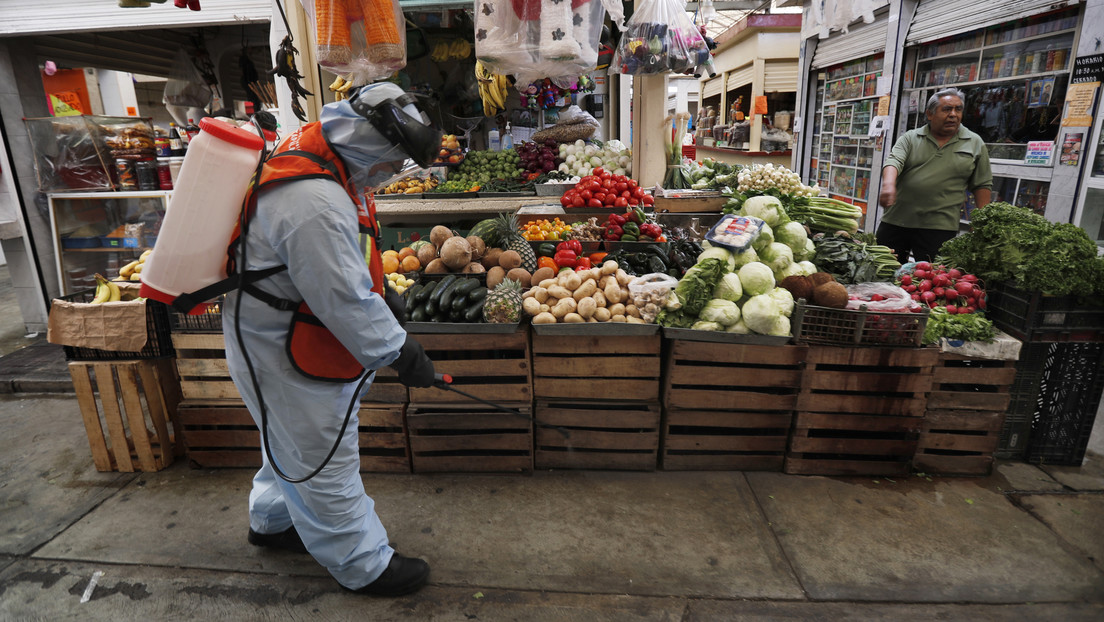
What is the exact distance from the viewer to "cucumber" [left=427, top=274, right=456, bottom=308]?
3.65m

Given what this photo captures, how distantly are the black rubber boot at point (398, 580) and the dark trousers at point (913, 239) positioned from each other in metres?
4.90

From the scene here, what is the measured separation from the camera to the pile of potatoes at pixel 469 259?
4.00m

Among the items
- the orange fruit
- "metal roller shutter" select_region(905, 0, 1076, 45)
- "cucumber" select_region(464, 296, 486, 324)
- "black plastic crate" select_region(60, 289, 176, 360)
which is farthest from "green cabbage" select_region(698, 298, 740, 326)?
"metal roller shutter" select_region(905, 0, 1076, 45)

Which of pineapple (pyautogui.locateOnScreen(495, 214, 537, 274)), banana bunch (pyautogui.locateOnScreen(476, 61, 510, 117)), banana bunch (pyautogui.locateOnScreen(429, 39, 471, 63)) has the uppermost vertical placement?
banana bunch (pyautogui.locateOnScreen(429, 39, 471, 63))

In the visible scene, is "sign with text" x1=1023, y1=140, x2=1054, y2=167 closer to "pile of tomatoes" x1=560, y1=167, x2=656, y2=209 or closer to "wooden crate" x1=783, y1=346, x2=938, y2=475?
"wooden crate" x1=783, y1=346, x2=938, y2=475

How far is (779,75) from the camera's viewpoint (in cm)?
1678

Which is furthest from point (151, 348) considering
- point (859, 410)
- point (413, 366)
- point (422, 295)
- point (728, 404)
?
point (859, 410)

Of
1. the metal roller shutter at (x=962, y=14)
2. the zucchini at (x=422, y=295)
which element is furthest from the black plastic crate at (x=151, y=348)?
the metal roller shutter at (x=962, y=14)

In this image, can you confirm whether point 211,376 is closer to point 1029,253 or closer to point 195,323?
point 195,323

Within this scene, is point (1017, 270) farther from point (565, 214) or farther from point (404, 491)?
point (404, 491)

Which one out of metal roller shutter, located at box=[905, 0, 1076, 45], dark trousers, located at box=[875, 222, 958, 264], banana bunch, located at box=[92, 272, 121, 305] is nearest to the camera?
banana bunch, located at box=[92, 272, 121, 305]

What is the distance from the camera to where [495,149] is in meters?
8.47

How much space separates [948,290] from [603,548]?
278 cm

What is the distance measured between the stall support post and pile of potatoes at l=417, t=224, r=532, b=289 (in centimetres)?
289
